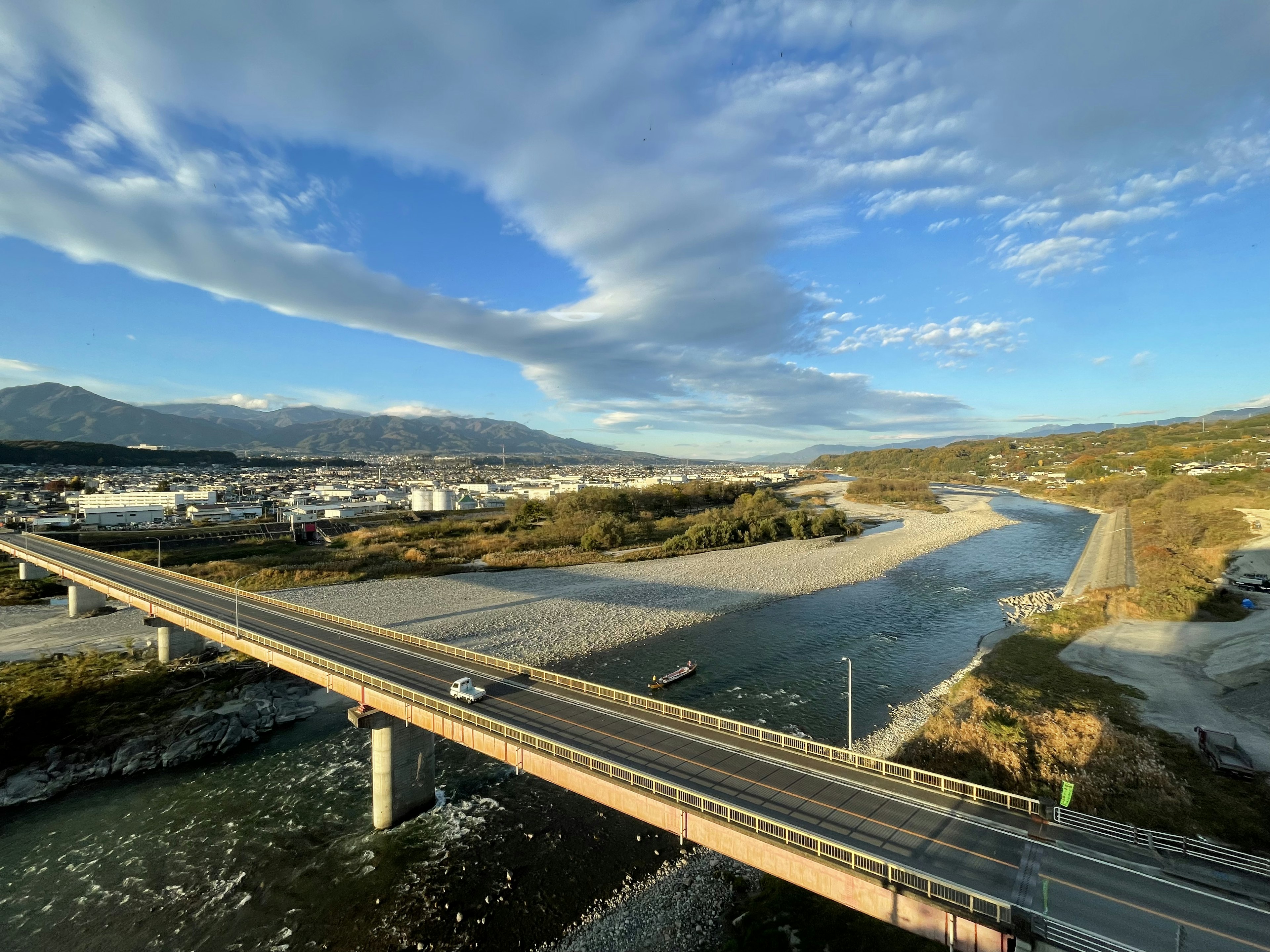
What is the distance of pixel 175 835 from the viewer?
760 inches

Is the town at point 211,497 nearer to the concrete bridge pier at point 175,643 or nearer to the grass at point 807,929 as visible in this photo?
the concrete bridge pier at point 175,643

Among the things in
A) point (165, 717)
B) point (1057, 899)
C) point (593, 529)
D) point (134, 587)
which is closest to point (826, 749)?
point (1057, 899)

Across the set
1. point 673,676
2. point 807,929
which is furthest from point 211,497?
point 807,929

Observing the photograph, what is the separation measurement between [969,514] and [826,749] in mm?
111003

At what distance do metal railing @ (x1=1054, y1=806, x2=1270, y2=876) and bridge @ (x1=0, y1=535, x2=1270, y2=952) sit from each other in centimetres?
19

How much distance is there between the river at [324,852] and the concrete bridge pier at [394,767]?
1.99ft

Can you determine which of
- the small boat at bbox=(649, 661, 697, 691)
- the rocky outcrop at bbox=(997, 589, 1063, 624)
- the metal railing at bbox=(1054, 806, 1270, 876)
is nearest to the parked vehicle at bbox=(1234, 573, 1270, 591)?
the rocky outcrop at bbox=(997, 589, 1063, 624)

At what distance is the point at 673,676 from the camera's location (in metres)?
30.9

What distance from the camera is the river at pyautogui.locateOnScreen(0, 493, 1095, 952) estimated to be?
15.4 metres

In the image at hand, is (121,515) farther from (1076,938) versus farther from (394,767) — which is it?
(1076,938)

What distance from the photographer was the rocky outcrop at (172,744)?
21688 millimetres

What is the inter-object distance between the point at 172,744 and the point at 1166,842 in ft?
118

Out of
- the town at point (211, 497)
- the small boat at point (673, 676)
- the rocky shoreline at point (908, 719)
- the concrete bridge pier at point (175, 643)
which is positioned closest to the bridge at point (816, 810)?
the rocky shoreline at point (908, 719)

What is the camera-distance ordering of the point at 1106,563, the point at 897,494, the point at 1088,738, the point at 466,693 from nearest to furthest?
the point at 466,693 < the point at 1088,738 < the point at 1106,563 < the point at 897,494
